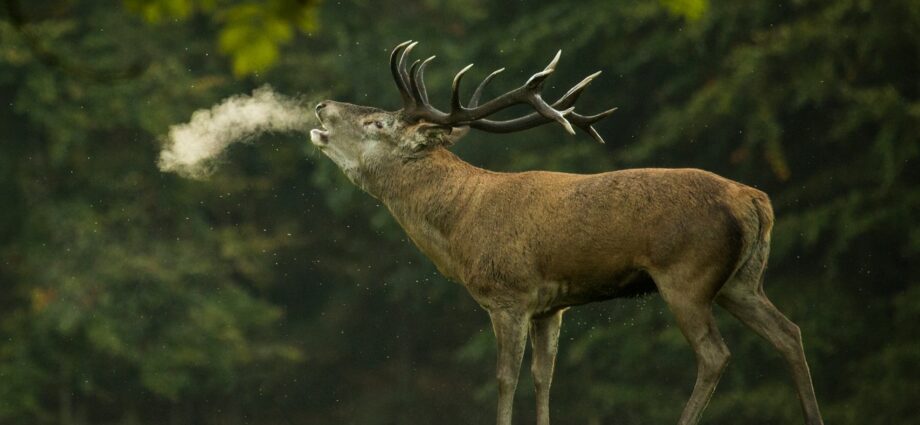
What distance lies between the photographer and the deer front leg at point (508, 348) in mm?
6098

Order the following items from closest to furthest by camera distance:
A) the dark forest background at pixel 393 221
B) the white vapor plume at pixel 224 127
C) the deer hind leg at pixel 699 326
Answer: the deer hind leg at pixel 699 326, the dark forest background at pixel 393 221, the white vapor plume at pixel 224 127

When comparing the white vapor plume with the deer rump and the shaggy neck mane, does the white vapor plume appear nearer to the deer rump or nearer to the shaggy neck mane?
the shaggy neck mane

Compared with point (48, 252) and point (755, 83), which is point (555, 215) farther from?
point (48, 252)

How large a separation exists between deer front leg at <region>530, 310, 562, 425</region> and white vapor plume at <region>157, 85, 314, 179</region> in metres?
8.32

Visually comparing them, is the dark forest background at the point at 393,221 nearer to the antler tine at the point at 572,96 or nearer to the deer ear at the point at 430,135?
the antler tine at the point at 572,96

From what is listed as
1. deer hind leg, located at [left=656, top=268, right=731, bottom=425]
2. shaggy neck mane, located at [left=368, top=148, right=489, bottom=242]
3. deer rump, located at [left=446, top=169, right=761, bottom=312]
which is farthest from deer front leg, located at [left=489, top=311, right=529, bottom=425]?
deer hind leg, located at [left=656, top=268, right=731, bottom=425]

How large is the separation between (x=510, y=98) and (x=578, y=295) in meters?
0.95

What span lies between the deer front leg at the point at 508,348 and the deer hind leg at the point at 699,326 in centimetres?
Answer: 70

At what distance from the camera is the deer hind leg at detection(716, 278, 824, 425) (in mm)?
5742

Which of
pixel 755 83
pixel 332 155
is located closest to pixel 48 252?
pixel 755 83

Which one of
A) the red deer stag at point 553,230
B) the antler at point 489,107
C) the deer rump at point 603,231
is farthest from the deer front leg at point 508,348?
the antler at point 489,107

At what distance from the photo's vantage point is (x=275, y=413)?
17484mm

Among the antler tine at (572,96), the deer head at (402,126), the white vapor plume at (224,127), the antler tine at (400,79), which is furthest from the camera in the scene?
the white vapor plume at (224,127)

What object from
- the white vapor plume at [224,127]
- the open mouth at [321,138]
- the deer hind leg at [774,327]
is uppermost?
the white vapor plume at [224,127]
